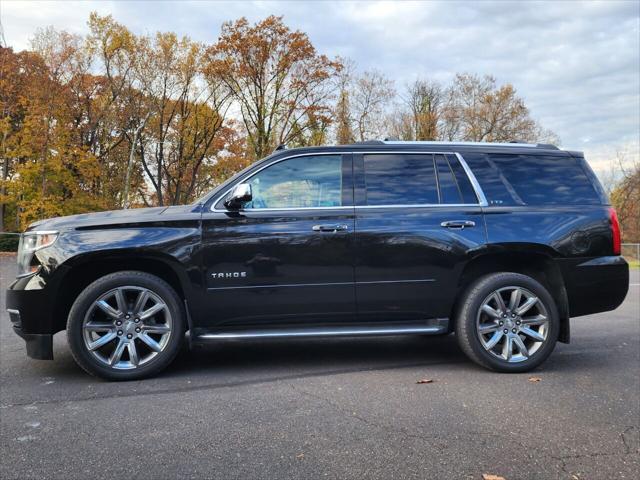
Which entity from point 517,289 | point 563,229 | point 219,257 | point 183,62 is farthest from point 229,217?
point 183,62

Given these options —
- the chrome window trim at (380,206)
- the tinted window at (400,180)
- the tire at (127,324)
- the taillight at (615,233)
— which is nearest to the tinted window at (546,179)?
the taillight at (615,233)

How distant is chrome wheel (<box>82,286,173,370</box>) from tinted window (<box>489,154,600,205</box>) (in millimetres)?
3229

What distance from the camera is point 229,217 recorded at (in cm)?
426

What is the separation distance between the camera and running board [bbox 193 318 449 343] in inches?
165

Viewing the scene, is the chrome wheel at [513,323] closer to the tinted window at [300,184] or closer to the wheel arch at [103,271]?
the tinted window at [300,184]

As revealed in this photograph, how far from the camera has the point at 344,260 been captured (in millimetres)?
4293

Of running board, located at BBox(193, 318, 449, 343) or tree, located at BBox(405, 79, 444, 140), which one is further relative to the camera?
tree, located at BBox(405, 79, 444, 140)

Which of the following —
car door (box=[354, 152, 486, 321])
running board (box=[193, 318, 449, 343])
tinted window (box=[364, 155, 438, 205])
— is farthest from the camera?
tinted window (box=[364, 155, 438, 205])


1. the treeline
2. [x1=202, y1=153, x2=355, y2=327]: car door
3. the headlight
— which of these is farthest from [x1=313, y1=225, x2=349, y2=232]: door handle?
the treeline

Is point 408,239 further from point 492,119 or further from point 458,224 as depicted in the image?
point 492,119

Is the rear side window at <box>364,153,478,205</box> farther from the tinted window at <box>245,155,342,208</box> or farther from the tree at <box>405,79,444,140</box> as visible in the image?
the tree at <box>405,79,444,140</box>

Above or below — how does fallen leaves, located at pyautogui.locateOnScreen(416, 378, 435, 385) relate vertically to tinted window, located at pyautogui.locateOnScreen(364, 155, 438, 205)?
below

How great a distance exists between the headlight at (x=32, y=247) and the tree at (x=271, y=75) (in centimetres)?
2589

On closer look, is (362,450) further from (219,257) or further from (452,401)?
(219,257)
